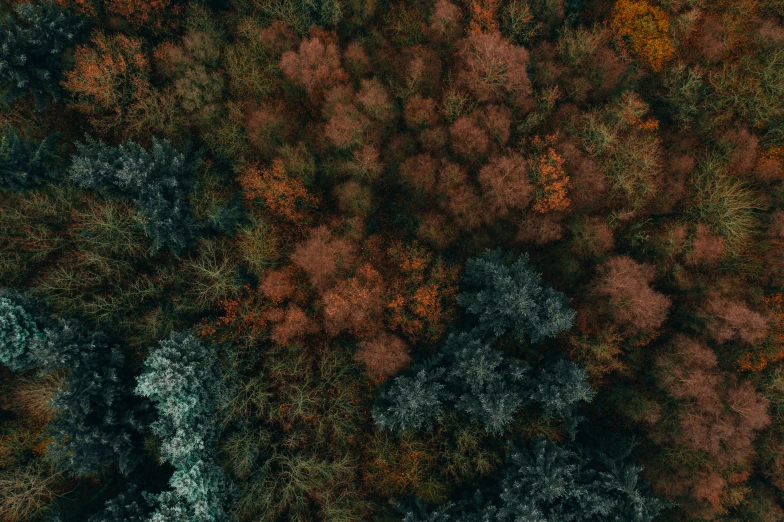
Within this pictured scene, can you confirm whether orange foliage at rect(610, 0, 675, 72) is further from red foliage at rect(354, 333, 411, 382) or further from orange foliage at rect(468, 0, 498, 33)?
red foliage at rect(354, 333, 411, 382)

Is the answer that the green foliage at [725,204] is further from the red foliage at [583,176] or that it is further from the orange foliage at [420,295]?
the orange foliage at [420,295]

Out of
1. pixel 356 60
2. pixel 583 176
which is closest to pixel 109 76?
pixel 356 60

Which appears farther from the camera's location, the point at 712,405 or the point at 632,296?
the point at 632,296

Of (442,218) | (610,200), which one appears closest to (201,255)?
(442,218)

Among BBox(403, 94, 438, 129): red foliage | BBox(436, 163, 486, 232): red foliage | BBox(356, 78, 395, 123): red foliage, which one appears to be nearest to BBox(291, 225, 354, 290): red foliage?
BBox(436, 163, 486, 232): red foliage

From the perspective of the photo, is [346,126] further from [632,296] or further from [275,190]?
[632,296]
